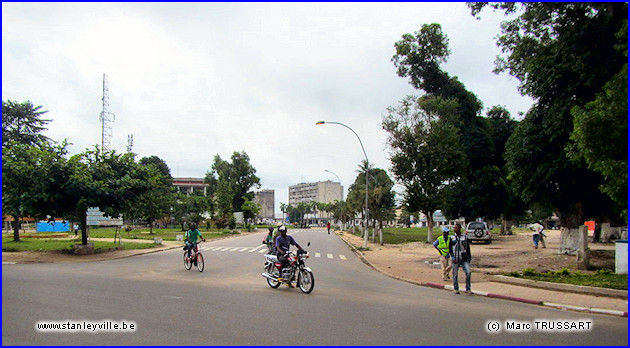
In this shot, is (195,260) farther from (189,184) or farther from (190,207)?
(189,184)

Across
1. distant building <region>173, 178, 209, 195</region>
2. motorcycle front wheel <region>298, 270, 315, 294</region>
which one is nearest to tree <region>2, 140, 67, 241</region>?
motorcycle front wheel <region>298, 270, 315, 294</region>

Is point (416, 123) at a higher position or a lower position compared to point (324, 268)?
higher

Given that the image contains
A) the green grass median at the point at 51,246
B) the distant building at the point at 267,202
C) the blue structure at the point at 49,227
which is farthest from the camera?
the distant building at the point at 267,202

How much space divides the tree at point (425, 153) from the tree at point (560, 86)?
14.2 meters

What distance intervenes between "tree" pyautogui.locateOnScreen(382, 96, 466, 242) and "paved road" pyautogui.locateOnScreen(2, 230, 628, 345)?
23.1 metres

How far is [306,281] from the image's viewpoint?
11016 millimetres

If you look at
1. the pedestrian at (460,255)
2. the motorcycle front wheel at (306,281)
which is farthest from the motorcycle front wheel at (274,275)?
the pedestrian at (460,255)

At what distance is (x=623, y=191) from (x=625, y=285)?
8.93ft

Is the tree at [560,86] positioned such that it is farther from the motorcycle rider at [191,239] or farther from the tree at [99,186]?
the tree at [99,186]

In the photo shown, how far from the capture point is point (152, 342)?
242 inches

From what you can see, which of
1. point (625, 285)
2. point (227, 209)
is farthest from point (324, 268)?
point (227, 209)

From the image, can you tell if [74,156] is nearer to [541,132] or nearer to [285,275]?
[285,275]

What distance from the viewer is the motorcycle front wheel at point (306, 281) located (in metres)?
10.9

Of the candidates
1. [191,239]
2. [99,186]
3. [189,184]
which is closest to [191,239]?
[191,239]
